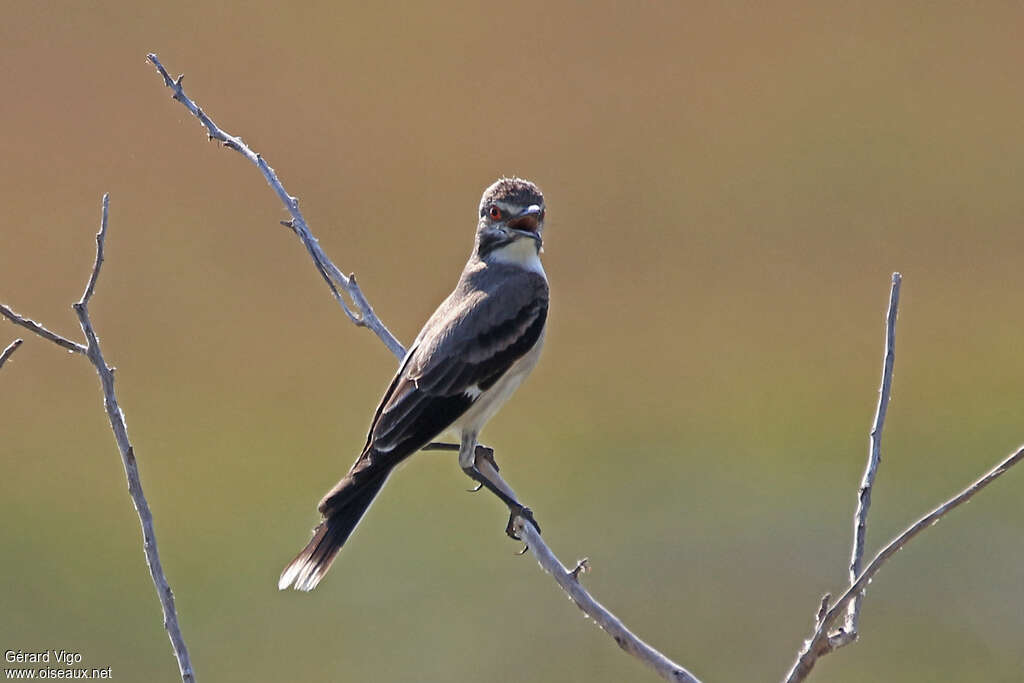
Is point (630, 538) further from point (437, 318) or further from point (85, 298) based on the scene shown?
point (85, 298)

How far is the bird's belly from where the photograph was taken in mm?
6094

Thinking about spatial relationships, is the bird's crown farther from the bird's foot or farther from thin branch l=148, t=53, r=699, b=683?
the bird's foot

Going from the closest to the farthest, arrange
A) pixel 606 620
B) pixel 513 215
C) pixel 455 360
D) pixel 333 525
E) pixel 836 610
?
pixel 836 610 → pixel 606 620 → pixel 333 525 → pixel 455 360 → pixel 513 215

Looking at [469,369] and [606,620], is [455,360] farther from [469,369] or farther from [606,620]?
[606,620]

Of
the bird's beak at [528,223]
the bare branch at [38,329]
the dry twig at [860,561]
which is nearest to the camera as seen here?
the dry twig at [860,561]

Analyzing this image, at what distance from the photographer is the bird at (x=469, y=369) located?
5.62 m

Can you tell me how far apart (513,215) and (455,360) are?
31.2 inches

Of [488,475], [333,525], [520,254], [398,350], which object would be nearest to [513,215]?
[520,254]

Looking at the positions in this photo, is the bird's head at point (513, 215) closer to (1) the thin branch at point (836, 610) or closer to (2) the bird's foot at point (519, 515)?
(2) the bird's foot at point (519, 515)

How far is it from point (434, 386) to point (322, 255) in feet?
2.38

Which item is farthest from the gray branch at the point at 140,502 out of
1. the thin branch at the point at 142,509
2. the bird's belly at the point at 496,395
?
the bird's belly at the point at 496,395

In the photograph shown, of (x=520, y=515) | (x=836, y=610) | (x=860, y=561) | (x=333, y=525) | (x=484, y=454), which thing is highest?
(x=484, y=454)

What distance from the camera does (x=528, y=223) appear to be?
6480 mm

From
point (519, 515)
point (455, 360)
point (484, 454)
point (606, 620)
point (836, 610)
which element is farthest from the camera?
point (484, 454)
